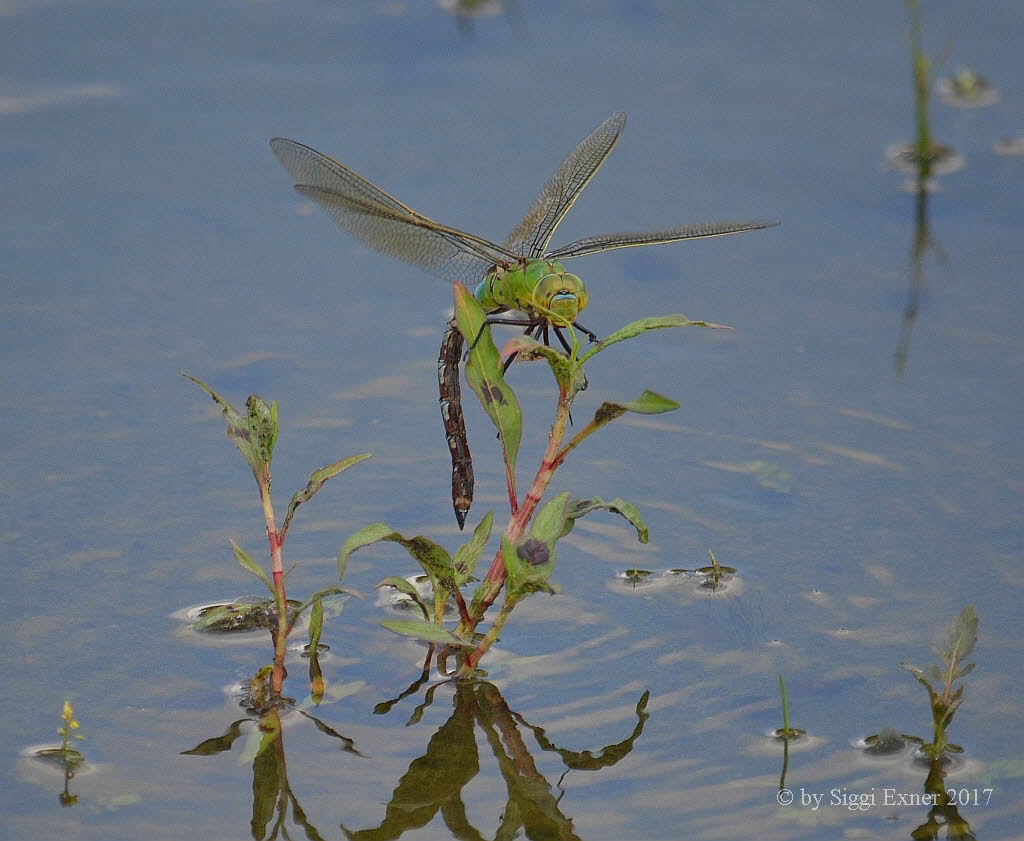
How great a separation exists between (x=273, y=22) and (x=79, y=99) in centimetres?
118

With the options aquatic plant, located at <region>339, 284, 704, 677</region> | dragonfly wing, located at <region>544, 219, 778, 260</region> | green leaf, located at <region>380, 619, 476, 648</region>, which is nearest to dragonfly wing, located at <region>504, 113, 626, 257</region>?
dragonfly wing, located at <region>544, 219, 778, 260</region>

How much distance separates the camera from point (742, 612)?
380 cm

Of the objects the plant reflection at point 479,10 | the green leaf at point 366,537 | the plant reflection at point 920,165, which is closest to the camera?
the green leaf at point 366,537

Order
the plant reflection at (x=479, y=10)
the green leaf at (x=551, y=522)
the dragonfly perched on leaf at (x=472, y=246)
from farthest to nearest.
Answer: the plant reflection at (x=479, y=10) < the dragonfly perched on leaf at (x=472, y=246) < the green leaf at (x=551, y=522)

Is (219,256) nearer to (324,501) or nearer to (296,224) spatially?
(296,224)

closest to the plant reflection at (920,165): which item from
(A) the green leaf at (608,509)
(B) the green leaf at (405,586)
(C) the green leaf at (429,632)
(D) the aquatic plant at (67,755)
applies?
(A) the green leaf at (608,509)

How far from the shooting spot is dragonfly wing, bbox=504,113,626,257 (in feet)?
13.0

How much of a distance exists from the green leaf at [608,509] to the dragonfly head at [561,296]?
17.8 inches

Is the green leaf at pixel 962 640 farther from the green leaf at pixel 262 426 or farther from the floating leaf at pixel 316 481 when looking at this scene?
the green leaf at pixel 262 426

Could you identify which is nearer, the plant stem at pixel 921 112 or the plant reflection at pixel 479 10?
the plant stem at pixel 921 112

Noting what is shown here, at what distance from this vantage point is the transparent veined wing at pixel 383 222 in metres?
3.60

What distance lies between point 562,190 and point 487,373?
101 cm

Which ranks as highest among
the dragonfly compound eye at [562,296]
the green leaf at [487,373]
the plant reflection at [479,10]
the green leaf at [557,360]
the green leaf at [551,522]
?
the plant reflection at [479,10]

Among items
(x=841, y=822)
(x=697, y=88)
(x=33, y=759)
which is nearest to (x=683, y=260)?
(x=697, y=88)
